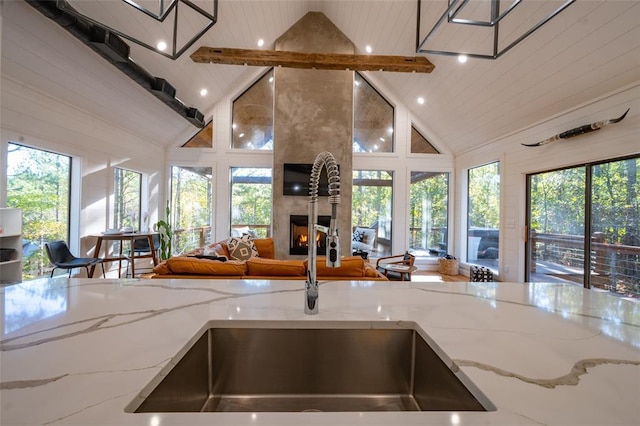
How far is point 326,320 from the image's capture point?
0.91 metres

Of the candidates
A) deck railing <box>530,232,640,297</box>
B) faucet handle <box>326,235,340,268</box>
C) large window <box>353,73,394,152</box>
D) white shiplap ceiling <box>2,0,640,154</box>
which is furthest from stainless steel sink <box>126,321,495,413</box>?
large window <box>353,73,394,152</box>

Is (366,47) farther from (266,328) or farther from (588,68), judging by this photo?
(266,328)

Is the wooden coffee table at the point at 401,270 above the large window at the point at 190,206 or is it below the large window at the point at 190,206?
below

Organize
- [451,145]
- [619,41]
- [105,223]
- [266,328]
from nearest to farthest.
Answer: [266,328]
[619,41]
[105,223]
[451,145]

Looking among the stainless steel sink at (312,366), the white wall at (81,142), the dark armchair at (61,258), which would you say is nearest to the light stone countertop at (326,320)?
the stainless steel sink at (312,366)

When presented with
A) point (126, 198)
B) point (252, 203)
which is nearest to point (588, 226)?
point (252, 203)

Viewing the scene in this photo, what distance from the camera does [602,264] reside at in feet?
11.1

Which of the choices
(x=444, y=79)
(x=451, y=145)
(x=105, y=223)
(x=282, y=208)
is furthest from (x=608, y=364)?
(x=451, y=145)

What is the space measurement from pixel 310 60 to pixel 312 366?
5.11m

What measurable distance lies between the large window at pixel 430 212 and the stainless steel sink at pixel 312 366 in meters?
5.86

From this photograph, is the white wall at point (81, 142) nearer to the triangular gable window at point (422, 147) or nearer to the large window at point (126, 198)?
the large window at point (126, 198)

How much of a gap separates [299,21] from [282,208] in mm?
3851

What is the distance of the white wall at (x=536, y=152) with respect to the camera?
3.05 meters

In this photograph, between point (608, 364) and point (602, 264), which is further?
point (602, 264)
